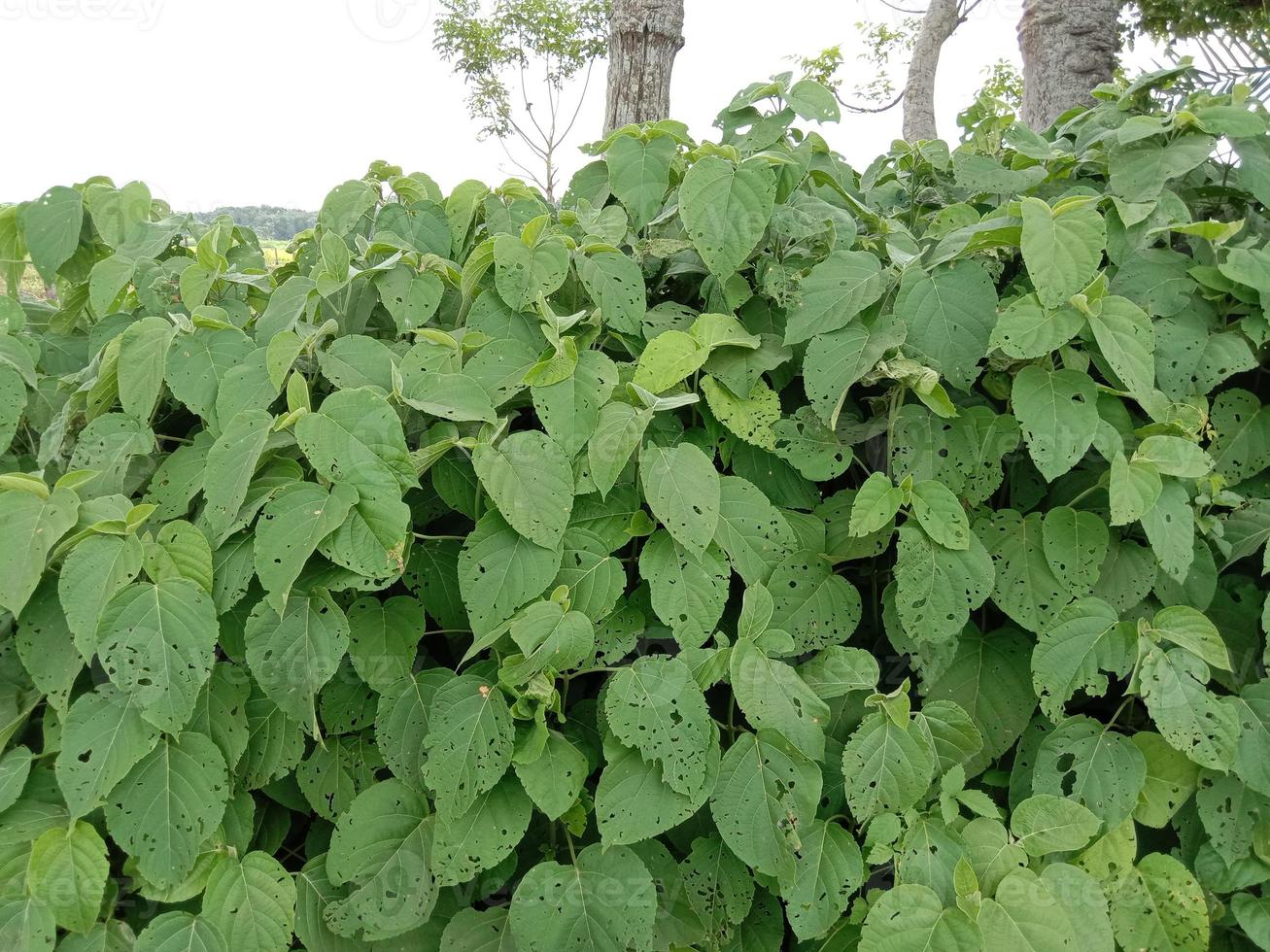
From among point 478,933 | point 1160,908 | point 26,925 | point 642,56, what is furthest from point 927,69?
point 26,925

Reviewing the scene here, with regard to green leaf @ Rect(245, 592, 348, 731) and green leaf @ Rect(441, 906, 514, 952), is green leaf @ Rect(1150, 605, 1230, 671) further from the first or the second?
green leaf @ Rect(245, 592, 348, 731)

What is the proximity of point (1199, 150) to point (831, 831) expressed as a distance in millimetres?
1371

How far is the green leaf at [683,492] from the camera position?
1.44m

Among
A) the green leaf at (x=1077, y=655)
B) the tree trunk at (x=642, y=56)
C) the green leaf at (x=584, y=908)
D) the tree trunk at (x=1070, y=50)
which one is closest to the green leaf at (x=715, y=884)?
the green leaf at (x=584, y=908)

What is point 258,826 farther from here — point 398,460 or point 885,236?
point 885,236

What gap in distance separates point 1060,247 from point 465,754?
124cm

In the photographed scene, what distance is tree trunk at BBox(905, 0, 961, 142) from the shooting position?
33.4 ft

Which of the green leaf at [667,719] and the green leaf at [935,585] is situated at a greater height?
the green leaf at [935,585]

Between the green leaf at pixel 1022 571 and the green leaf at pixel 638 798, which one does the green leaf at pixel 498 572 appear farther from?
the green leaf at pixel 1022 571

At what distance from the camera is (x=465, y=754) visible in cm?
140

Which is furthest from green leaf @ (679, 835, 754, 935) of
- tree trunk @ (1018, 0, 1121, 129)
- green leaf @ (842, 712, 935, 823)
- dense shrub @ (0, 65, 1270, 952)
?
tree trunk @ (1018, 0, 1121, 129)

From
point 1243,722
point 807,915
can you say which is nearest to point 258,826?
point 807,915

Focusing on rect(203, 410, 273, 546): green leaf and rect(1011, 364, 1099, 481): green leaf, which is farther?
rect(1011, 364, 1099, 481): green leaf

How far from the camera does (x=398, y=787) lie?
59.6 inches
